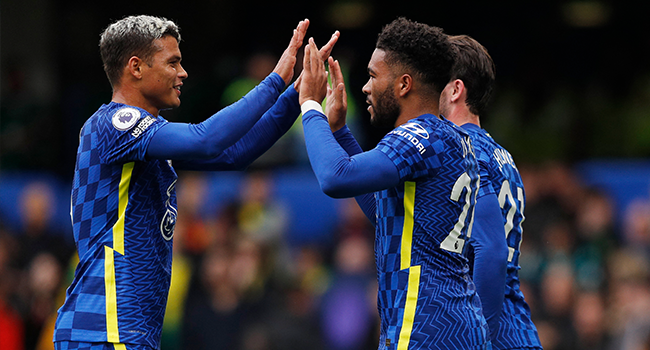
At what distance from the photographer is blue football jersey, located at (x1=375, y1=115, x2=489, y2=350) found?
3.13 metres

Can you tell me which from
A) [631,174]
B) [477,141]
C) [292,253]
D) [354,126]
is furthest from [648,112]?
[477,141]

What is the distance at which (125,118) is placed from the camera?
3.39 metres

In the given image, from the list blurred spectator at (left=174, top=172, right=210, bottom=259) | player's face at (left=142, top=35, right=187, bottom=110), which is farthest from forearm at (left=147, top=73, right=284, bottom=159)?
blurred spectator at (left=174, top=172, right=210, bottom=259)

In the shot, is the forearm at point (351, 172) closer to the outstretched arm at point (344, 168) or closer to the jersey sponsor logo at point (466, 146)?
the outstretched arm at point (344, 168)

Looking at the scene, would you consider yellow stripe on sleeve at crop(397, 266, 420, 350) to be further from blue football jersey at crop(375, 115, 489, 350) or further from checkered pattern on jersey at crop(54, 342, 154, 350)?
checkered pattern on jersey at crop(54, 342, 154, 350)

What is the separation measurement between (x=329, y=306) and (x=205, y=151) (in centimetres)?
495

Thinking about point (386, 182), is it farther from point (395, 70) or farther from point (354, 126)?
point (354, 126)

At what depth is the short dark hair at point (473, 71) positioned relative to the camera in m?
3.94

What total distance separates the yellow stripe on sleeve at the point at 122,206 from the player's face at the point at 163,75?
0.35 m

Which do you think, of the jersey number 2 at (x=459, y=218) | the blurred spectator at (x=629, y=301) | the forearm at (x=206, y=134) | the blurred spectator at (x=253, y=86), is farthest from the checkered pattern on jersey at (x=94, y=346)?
the blurred spectator at (x=253, y=86)

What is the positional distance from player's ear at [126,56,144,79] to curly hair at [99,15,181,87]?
16mm

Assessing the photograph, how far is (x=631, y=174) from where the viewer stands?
916 centimetres

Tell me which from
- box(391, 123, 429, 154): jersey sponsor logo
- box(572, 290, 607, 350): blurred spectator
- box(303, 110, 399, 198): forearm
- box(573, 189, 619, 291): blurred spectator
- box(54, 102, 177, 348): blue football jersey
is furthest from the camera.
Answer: box(573, 189, 619, 291): blurred spectator

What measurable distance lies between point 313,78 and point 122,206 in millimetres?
950
